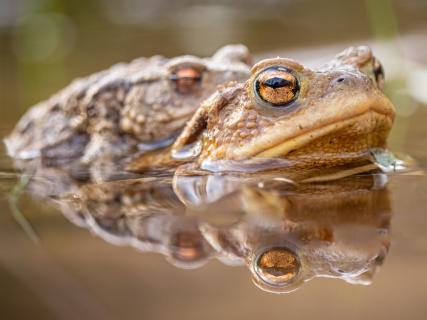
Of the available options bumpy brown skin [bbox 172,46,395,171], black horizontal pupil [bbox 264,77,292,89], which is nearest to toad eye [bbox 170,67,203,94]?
bumpy brown skin [bbox 172,46,395,171]

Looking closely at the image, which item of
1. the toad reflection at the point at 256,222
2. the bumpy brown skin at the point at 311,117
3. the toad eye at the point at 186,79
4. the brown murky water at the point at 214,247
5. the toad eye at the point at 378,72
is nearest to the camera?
the brown murky water at the point at 214,247

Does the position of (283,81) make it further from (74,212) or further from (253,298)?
(253,298)

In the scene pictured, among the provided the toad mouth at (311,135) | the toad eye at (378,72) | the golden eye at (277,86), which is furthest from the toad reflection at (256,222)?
the toad eye at (378,72)

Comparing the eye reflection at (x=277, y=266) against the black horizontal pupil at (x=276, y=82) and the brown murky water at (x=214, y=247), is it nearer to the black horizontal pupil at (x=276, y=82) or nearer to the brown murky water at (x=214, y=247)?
the brown murky water at (x=214, y=247)

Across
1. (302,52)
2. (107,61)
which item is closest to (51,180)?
(302,52)

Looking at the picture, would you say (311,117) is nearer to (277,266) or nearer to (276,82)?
(276,82)

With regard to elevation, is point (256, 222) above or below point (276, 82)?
below

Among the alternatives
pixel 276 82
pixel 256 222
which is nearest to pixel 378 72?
pixel 276 82
